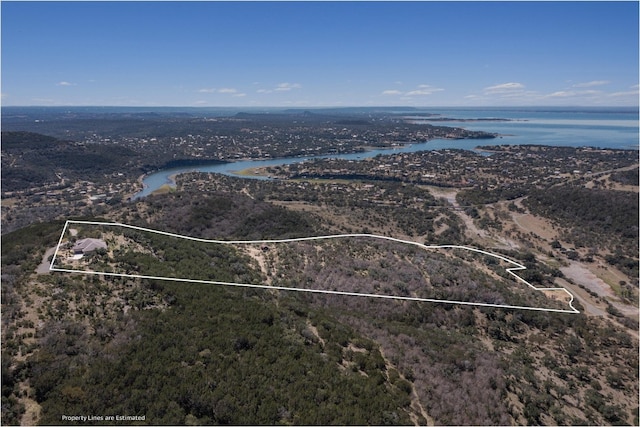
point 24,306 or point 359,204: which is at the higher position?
point 24,306

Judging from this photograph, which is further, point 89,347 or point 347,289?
point 347,289

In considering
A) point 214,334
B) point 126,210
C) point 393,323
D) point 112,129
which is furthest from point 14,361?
point 112,129

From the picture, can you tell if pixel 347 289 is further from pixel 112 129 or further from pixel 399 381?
pixel 112 129

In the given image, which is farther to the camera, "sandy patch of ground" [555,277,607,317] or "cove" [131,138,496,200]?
"cove" [131,138,496,200]

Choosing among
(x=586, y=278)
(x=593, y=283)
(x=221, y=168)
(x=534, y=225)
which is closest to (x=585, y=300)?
(x=593, y=283)

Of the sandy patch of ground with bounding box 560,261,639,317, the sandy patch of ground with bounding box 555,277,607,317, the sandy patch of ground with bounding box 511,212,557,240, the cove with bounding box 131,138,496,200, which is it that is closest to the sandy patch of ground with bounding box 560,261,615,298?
the sandy patch of ground with bounding box 560,261,639,317

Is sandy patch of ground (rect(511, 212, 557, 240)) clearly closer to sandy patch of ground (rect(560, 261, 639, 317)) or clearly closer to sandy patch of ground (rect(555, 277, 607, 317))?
sandy patch of ground (rect(560, 261, 639, 317))

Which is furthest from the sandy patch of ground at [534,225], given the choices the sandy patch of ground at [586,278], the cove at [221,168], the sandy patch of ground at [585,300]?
the cove at [221,168]

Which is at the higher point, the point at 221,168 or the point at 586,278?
the point at 221,168

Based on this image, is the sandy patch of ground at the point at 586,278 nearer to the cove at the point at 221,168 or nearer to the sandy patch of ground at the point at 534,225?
the sandy patch of ground at the point at 534,225

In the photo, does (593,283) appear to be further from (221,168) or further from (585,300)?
(221,168)

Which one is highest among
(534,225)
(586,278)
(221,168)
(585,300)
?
(221,168)
